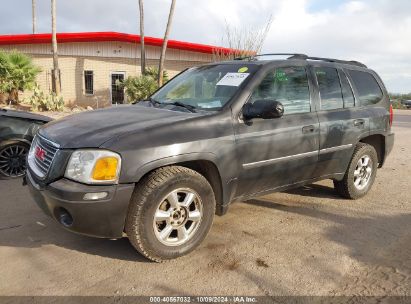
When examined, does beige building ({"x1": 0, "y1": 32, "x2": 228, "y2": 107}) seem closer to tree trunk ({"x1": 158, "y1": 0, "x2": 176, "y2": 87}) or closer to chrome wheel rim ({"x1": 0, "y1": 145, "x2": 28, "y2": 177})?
tree trunk ({"x1": 158, "y1": 0, "x2": 176, "y2": 87})

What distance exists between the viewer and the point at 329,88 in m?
4.55

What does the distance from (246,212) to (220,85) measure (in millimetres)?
1531

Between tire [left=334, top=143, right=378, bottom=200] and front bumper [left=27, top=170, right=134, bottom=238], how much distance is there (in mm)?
3055

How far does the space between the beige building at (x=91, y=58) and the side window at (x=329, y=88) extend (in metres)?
16.6

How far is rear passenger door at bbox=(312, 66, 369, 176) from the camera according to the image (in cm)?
439

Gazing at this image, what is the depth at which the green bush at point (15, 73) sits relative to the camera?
1571 centimetres

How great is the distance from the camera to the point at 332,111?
449cm

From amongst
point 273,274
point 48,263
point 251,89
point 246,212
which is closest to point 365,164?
point 246,212

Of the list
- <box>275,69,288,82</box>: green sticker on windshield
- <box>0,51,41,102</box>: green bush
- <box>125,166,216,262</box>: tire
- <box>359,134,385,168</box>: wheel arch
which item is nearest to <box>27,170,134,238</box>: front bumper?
<box>125,166,216,262</box>: tire

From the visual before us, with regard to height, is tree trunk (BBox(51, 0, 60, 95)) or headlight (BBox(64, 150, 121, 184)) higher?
tree trunk (BBox(51, 0, 60, 95))

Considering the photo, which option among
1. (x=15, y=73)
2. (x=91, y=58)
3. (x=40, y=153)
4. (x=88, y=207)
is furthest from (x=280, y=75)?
(x=91, y=58)

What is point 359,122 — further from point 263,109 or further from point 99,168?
point 99,168

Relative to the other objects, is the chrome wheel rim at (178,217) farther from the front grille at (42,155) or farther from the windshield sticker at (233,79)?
the windshield sticker at (233,79)

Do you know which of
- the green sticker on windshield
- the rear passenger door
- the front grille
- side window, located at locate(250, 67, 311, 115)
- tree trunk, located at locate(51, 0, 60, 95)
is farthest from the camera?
tree trunk, located at locate(51, 0, 60, 95)
